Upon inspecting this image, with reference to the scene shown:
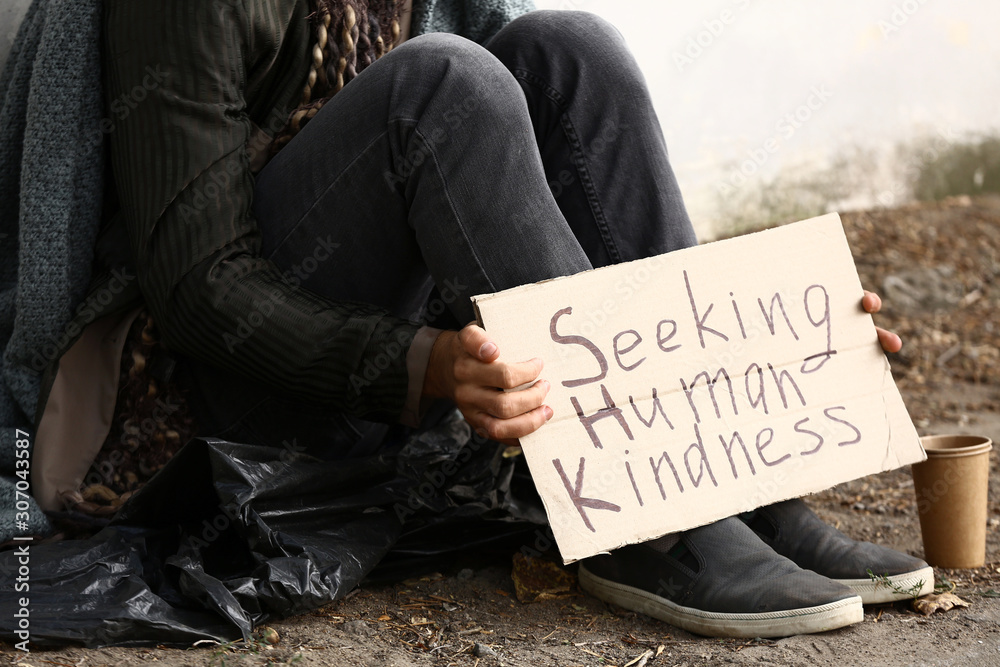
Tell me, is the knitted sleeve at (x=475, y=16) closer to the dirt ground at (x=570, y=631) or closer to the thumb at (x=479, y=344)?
the thumb at (x=479, y=344)

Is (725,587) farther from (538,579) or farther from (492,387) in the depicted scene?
(492,387)

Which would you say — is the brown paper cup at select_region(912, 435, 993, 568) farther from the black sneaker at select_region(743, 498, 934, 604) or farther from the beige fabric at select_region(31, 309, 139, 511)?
the beige fabric at select_region(31, 309, 139, 511)

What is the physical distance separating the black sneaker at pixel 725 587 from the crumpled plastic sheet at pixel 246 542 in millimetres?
259

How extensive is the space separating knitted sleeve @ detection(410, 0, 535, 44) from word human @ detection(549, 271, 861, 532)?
691mm

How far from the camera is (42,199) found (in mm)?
1210

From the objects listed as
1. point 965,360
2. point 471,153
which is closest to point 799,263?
point 471,153

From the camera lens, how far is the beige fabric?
1.24m

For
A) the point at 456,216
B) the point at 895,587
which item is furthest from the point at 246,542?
the point at 895,587

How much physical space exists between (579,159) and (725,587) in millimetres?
688

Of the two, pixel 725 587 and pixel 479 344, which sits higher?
pixel 479 344

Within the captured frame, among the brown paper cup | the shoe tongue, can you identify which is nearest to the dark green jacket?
the shoe tongue

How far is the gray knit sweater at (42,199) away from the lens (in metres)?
1.19

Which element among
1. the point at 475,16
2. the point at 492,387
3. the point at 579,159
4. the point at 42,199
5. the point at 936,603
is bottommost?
the point at 936,603

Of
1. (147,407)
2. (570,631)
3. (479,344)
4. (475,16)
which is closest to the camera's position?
(479,344)
